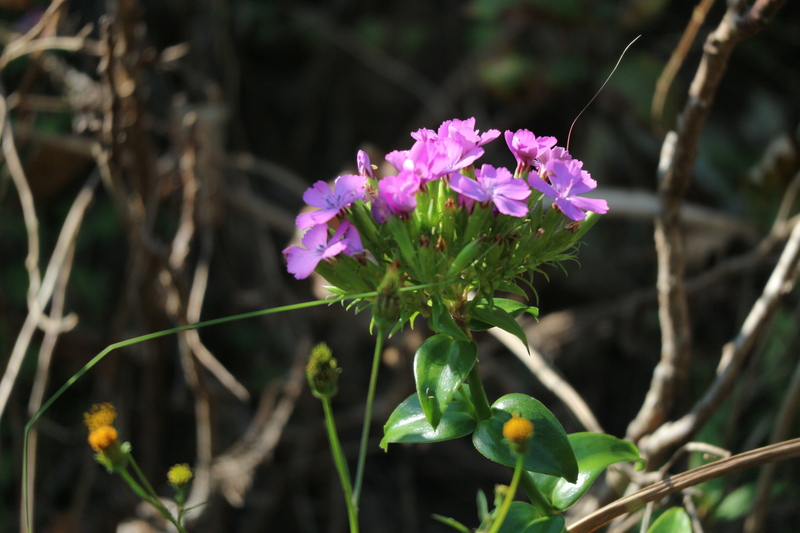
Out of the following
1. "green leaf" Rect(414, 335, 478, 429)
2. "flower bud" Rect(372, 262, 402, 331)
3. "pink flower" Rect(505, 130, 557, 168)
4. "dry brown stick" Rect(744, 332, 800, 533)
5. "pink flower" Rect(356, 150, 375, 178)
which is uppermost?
"pink flower" Rect(356, 150, 375, 178)

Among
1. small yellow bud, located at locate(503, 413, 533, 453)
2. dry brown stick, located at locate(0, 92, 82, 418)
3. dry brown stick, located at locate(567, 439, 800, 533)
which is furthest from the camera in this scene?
dry brown stick, located at locate(0, 92, 82, 418)

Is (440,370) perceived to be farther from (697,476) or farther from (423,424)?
(697,476)

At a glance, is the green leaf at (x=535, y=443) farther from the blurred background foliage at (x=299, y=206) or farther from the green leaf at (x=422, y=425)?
the blurred background foliage at (x=299, y=206)

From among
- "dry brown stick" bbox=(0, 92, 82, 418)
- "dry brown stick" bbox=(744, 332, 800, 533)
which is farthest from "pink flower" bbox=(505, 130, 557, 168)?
"dry brown stick" bbox=(0, 92, 82, 418)

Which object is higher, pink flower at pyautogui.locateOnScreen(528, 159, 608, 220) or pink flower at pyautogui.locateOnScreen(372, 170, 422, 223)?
pink flower at pyautogui.locateOnScreen(372, 170, 422, 223)

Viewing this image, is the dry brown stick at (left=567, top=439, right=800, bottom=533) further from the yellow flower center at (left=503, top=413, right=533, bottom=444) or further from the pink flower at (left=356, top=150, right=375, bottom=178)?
the pink flower at (left=356, top=150, right=375, bottom=178)

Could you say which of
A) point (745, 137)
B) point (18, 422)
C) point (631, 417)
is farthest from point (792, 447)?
point (745, 137)

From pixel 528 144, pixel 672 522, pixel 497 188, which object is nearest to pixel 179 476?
pixel 497 188
